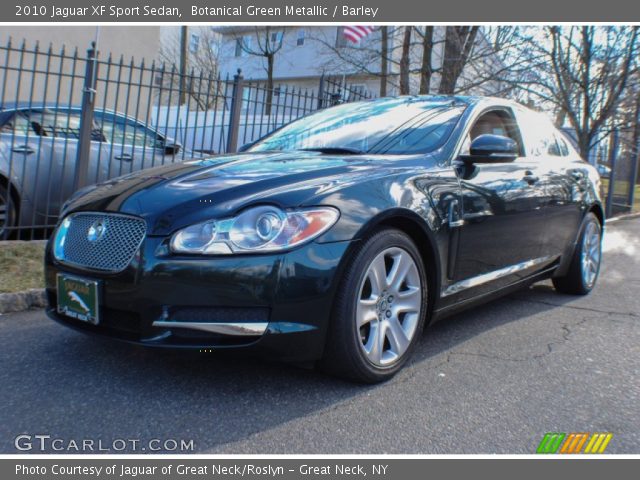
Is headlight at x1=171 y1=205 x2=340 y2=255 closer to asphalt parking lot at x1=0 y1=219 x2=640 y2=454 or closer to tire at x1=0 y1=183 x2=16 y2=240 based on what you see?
asphalt parking lot at x1=0 y1=219 x2=640 y2=454

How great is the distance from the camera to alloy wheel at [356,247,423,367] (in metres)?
2.86

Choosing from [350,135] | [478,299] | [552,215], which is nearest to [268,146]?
[350,135]

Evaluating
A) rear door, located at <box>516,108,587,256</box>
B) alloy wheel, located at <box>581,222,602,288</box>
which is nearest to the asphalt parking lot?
rear door, located at <box>516,108,587,256</box>

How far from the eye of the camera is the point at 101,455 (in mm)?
2211

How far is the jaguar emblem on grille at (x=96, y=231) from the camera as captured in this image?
2734mm

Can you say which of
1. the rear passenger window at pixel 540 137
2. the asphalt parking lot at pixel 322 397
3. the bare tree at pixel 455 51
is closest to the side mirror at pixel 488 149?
the rear passenger window at pixel 540 137

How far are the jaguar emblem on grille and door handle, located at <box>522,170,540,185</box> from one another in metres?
2.81

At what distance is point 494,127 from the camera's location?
4.19 meters

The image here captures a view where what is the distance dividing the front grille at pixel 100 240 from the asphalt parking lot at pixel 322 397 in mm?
569

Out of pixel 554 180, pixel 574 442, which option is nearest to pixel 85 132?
pixel 554 180

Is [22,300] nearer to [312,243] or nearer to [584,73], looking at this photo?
[312,243]

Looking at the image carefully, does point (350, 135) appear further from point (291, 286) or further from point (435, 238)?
point (291, 286)

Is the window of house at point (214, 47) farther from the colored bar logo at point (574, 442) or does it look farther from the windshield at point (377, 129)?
the colored bar logo at point (574, 442)

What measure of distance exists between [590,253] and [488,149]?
2.41 metres
